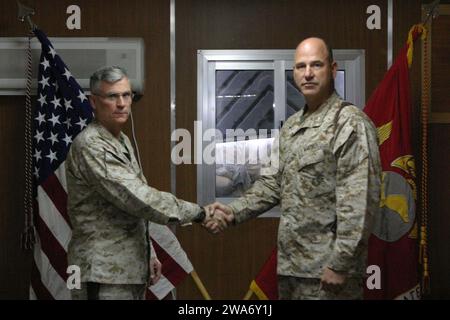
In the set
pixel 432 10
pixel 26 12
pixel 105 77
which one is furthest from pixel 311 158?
pixel 26 12

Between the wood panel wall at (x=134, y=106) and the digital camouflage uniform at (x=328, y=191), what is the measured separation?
4.43 ft

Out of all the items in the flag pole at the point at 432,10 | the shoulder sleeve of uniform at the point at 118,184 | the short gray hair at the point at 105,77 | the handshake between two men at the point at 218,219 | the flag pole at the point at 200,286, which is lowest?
the flag pole at the point at 200,286

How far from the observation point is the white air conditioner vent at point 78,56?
3584 millimetres

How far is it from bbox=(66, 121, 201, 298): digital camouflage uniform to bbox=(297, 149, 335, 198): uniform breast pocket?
58 centimetres

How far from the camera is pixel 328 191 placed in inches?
90.6

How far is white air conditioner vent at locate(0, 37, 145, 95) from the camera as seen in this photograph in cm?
358

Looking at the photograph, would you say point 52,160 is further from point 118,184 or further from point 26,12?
point 118,184

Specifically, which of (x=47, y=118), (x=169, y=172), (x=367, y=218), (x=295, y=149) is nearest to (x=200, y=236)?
(x=169, y=172)

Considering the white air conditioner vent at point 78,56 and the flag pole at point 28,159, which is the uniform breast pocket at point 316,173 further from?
the flag pole at point 28,159

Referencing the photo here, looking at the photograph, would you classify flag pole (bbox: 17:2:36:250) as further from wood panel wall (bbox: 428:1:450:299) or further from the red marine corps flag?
wood panel wall (bbox: 428:1:450:299)

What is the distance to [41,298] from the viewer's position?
339 cm

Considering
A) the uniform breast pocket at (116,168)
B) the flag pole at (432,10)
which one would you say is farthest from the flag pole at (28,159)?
the flag pole at (432,10)

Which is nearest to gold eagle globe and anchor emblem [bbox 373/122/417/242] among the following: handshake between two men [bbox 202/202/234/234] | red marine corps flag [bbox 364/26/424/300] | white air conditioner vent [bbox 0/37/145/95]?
red marine corps flag [bbox 364/26/424/300]

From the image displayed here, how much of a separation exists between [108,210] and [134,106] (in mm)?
1312
